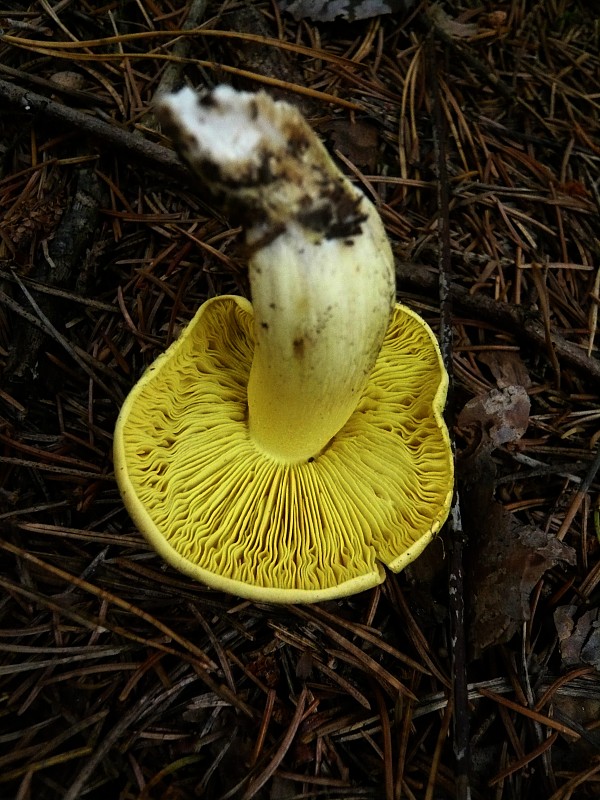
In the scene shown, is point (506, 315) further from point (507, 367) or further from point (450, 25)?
point (450, 25)

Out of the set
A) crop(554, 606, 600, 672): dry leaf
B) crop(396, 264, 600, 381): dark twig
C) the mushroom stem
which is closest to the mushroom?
the mushroom stem

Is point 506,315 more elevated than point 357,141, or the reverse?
point 357,141

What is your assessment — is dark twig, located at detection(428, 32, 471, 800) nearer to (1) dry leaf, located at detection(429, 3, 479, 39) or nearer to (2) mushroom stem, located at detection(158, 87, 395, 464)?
(1) dry leaf, located at detection(429, 3, 479, 39)

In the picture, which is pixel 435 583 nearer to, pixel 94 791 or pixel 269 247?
pixel 94 791

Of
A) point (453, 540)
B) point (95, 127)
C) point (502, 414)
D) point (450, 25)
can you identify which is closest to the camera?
point (453, 540)

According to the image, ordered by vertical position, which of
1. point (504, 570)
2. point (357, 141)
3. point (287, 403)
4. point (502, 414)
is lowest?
point (504, 570)

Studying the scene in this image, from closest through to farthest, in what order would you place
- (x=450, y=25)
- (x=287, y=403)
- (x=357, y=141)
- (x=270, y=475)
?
1. (x=287, y=403)
2. (x=270, y=475)
3. (x=357, y=141)
4. (x=450, y=25)

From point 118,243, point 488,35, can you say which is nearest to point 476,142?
point 488,35

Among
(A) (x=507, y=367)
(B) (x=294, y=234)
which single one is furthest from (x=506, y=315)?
(B) (x=294, y=234)

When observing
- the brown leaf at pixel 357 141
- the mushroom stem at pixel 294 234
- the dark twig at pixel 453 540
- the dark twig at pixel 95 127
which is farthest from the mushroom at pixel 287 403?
the brown leaf at pixel 357 141
